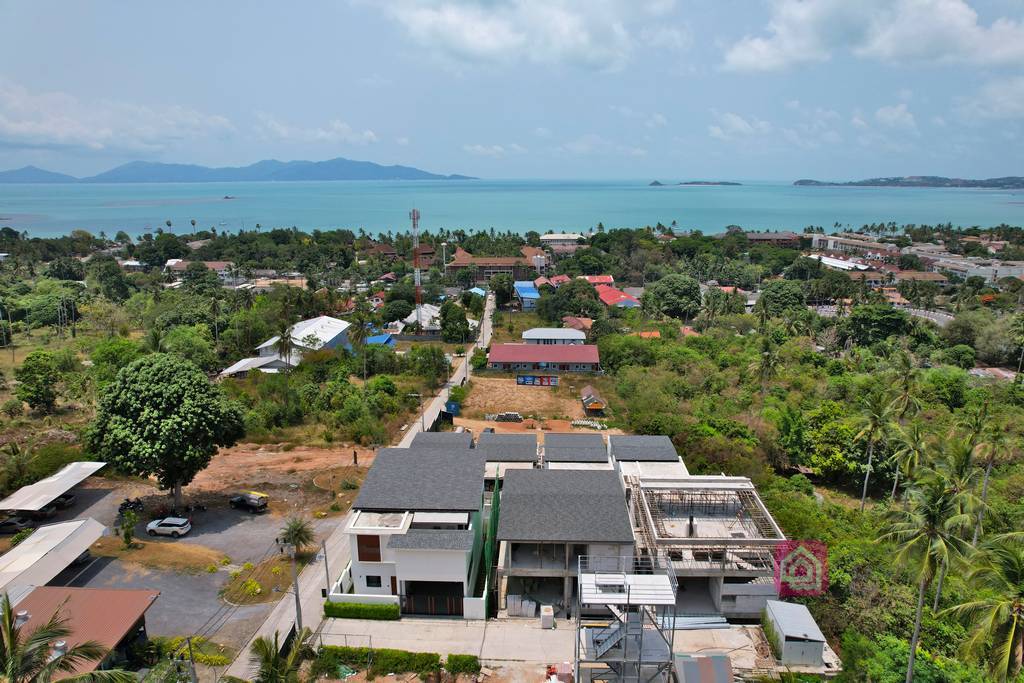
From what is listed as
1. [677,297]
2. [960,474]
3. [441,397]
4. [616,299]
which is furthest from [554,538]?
[677,297]

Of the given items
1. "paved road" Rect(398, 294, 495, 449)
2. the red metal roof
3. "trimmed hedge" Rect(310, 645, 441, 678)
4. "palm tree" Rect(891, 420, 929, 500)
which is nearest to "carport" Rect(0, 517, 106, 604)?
"trimmed hedge" Rect(310, 645, 441, 678)

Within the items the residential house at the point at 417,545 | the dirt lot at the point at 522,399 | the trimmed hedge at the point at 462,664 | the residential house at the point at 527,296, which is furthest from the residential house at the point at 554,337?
the trimmed hedge at the point at 462,664

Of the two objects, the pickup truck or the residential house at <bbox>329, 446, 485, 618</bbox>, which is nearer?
the residential house at <bbox>329, 446, 485, 618</bbox>

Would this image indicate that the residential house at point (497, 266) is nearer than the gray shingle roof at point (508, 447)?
No

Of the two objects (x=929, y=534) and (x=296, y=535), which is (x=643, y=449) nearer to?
(x=929, y=534)

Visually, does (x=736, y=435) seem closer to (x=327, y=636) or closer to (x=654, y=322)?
(x=327, y=636)

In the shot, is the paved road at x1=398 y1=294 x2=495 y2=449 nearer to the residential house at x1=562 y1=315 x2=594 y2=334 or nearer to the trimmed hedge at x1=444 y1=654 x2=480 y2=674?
the residential house at x1=562 y1=315 x2=594 y2=334

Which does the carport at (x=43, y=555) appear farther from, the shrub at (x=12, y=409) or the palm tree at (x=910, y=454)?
the palm tree at (x=910, y=454)

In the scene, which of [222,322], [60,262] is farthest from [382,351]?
[60,262]
